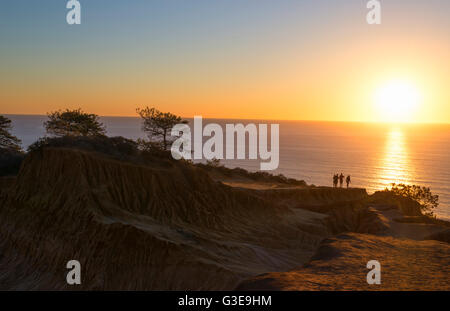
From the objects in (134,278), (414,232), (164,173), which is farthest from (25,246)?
(414,232)

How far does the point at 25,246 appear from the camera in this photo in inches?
840

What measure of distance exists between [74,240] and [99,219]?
5.86ft

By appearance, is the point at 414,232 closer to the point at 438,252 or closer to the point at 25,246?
the point at 438,252

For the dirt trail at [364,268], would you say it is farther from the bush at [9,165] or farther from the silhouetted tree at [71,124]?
the silhouetted tree at [71,124]

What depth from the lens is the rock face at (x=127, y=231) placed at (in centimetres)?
1858

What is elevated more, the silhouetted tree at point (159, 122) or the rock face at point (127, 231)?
the silhouetted tree at point (159, 122)

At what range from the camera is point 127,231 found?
63.5 feet

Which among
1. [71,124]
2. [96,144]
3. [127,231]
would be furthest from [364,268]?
[71,124]

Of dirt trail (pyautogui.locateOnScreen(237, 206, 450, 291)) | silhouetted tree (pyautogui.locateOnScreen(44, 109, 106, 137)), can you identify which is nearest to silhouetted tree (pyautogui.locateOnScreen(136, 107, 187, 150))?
silhouetted tree (pyautogui.locateOnScreen(44, 109, 106, 137))

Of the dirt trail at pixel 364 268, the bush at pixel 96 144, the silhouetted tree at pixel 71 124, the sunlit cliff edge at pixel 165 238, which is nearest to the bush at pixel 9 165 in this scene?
the bush at pixel 96 144

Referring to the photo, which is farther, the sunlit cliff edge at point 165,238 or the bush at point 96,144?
the bush at point 96,144

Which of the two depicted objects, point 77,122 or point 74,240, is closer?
point 74,240

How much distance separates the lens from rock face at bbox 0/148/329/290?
1858cm

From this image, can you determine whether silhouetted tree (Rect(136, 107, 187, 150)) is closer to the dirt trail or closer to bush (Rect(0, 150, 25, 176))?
bush (Rect(0, 150, 25, 176))
